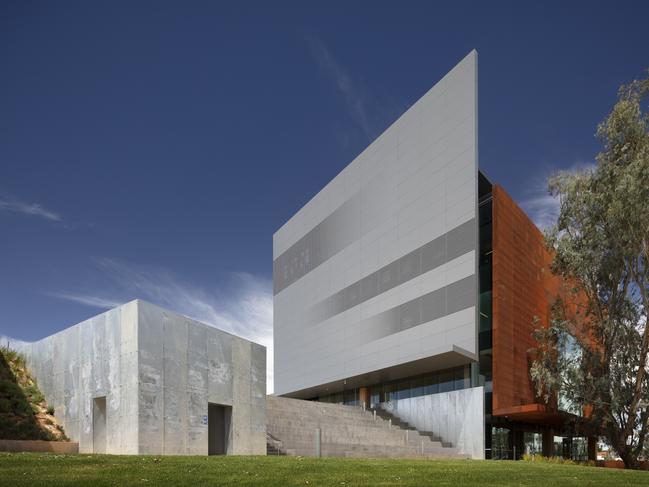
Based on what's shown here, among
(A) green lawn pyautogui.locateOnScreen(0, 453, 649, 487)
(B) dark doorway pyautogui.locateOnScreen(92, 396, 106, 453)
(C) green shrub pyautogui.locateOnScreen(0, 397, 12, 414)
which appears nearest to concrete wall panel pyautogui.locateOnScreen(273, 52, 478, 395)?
(B) dark doorway pyautogui.locateOnScreen(92, 396, 106, 453)

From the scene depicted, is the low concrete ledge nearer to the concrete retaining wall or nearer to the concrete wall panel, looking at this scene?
the concrete wall panel

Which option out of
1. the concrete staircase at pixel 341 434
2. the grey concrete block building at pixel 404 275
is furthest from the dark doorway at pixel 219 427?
the grey concrete block building at pixel 404 275

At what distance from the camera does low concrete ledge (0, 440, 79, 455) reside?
1526cm

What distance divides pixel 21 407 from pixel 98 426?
Result: 242 centimetres

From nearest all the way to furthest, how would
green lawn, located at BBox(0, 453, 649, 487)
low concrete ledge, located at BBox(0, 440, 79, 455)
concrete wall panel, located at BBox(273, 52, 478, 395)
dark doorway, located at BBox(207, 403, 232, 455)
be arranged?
green lawn, located at BBox(0, 453, 649, 487), low concrete ledge, located at BBox(0, 440, 79, 455), dark doorway, located at BBox(207, 403, 232, 455), concrete wall panel, located at BBox(273, 52, 478, 395)

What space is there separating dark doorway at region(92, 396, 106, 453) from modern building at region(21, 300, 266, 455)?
0.10 feet

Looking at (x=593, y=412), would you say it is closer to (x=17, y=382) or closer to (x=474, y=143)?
(x=474, y=143)

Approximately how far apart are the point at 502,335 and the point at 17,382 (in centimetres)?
2269

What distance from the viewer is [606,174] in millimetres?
27750

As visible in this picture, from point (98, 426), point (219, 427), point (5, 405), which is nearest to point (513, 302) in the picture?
point (219, 427)

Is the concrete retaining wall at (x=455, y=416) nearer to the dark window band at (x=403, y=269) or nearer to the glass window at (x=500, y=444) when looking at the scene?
the glass window at (x=500, y=444)

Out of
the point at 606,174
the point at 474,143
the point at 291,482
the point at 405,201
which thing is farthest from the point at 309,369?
the point at 291,482

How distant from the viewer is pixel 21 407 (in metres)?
18.2

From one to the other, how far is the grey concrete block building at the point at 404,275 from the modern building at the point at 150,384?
14.4 metres
